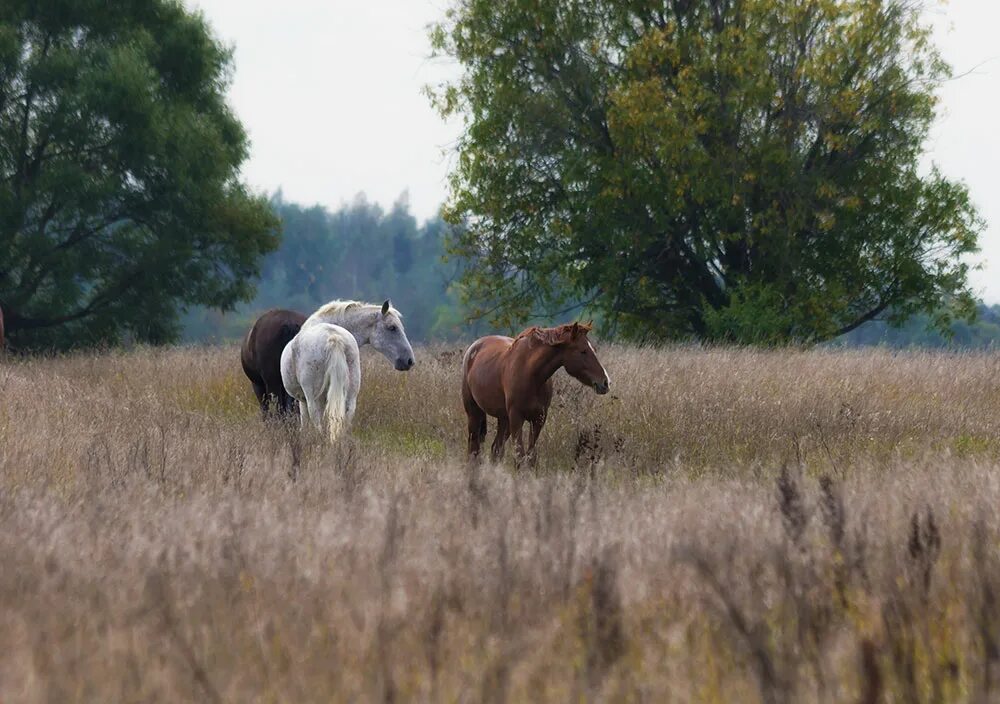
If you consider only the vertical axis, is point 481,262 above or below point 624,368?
above

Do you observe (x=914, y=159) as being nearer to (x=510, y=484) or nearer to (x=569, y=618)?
(x=510, y=484)

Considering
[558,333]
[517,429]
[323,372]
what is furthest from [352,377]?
[558,333]

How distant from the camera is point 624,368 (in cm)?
1428

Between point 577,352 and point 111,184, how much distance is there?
18817mm

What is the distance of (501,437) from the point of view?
10172 millimetres

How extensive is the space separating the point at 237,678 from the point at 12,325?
2509 centimetres

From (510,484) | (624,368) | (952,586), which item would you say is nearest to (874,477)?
(510,484)

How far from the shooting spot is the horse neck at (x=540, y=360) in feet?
30.5

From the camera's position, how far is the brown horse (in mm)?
9164

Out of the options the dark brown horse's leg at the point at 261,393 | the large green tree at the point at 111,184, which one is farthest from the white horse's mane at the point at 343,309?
the large green tree at the point at 111,184

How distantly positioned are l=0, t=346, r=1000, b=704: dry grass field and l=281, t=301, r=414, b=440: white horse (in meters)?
2.80

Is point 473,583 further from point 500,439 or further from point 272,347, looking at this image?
point 272,347

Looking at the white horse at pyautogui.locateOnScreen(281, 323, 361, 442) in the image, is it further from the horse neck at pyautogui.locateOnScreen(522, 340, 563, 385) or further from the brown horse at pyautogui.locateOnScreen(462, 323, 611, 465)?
the horse neck at pyautogui.locateOnScreen(522, 340, 563, 385)

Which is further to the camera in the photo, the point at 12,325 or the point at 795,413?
the point at 12,325
